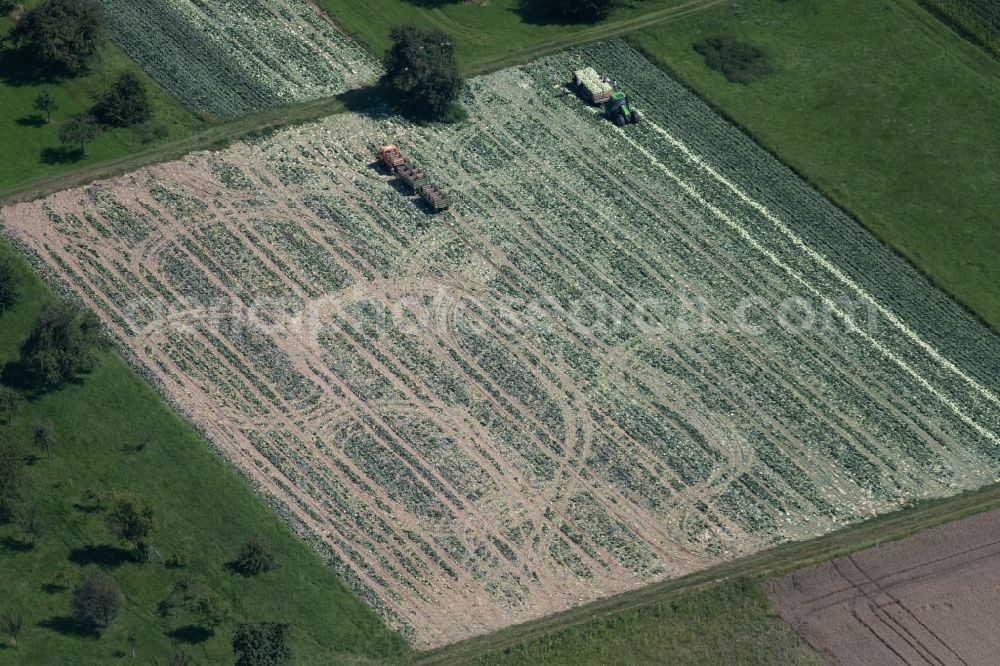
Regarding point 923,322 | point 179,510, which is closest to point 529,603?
point 179,510

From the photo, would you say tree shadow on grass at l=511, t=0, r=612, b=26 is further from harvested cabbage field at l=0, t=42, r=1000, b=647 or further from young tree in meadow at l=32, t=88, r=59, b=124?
young tree in meadow at l=32, t=88, r=59, b=124

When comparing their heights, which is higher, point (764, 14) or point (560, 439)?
point (764, 14)

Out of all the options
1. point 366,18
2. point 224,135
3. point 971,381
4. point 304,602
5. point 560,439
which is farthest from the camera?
point 366,18

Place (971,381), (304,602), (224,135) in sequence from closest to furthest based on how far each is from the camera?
1. (304,602)
2. (971,381)
3. (224,135)

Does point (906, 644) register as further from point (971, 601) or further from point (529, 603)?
point (529, 603)

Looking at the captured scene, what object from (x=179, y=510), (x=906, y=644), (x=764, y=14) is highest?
(x=764, y=14)

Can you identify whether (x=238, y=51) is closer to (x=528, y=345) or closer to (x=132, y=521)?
(x=528, y=345)

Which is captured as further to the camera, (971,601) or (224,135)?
(224,135)

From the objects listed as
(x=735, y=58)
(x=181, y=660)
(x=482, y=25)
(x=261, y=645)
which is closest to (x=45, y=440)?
(x=181, y=660)
